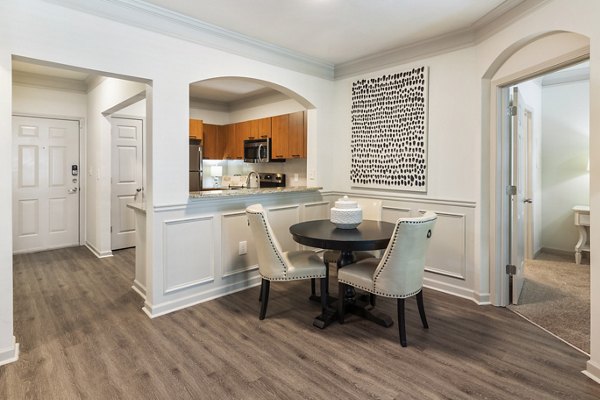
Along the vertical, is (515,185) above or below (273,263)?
above

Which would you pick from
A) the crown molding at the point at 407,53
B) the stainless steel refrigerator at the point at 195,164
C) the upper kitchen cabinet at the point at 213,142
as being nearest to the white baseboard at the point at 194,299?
the crown molding at the point at 407,53

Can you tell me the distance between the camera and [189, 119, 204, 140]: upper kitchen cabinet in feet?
19.9

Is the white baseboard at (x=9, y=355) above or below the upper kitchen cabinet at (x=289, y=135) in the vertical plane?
below

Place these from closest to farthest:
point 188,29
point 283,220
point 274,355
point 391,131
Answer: point 274,355, point 188,29, point 391,131, point 283,220

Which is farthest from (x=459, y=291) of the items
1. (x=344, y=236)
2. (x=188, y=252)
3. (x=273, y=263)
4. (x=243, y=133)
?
(x=243, y=133)

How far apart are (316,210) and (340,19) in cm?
222

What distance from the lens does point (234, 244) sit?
3619 mm

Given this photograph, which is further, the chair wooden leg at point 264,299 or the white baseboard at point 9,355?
the chair wooden leg at point 264,299

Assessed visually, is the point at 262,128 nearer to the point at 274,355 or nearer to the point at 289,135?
the point at 289,135

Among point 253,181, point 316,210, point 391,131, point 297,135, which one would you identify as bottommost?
point 316,210

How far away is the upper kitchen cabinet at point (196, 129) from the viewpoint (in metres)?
6.07

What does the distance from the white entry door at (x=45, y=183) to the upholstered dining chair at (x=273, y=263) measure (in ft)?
13.7

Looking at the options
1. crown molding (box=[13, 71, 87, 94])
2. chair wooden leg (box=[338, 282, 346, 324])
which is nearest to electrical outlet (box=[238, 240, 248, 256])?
chair wooden leg (box=[338, 282, 346, 324])

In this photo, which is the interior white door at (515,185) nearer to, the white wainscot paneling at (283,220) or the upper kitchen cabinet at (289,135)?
the white wainscot paneling at (283,220)
